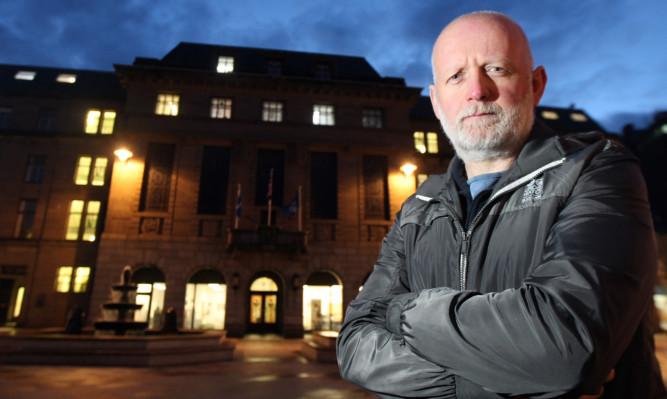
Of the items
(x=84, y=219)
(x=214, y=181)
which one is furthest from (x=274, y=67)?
(x=84, y=219)

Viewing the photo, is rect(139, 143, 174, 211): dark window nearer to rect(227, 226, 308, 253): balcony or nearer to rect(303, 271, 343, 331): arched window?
rect(227, 226, 308, 253): balcony

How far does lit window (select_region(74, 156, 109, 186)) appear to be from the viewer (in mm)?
27031

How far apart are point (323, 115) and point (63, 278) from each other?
2103 centimetres

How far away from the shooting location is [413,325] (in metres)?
1.17

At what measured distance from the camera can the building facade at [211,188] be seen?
2162 cm

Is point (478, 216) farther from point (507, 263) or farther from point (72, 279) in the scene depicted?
point (72, 279)

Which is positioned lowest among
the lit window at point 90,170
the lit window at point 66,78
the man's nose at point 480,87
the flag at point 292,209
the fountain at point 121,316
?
the fountain at point 121,316

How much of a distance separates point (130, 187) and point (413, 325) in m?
24.5

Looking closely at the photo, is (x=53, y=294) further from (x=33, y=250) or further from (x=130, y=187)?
(x=130, y=187)

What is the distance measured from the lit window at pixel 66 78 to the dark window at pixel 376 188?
85.7 ft

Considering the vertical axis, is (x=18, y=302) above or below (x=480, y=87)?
below

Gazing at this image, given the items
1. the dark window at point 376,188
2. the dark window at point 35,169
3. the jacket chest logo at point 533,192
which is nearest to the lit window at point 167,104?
the dark window at point 35,169

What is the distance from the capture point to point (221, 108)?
24953 millimetres

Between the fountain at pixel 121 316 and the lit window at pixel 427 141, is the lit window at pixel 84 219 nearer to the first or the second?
the fountain at pixel 121 316
